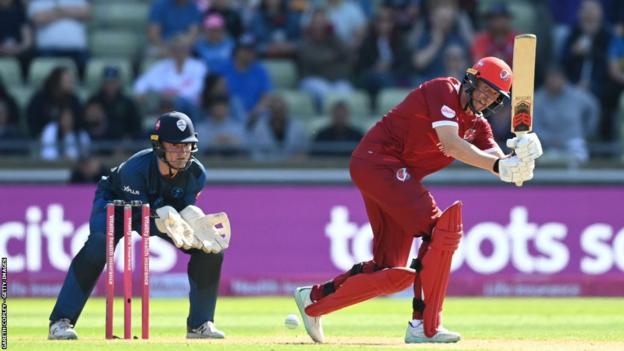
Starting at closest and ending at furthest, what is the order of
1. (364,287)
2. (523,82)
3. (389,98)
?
(523,82)
(364,287)
(389,98)

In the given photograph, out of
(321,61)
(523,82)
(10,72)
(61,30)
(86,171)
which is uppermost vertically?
(523,82)

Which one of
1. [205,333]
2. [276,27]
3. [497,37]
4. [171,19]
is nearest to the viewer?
[205,333]

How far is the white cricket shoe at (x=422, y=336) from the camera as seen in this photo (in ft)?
27.3

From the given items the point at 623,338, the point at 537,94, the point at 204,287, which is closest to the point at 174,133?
the point at 204,287

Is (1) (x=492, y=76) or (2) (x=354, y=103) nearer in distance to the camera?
(1) (x=492, y=76)

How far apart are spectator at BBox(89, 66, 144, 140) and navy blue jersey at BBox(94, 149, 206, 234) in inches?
254

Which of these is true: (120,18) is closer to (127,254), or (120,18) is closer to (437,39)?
(437,39)

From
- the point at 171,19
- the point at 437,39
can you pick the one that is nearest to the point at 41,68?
the point at 171,19

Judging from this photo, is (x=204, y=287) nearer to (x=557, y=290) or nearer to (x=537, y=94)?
(x=557, y=290)

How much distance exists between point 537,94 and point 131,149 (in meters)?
4.52

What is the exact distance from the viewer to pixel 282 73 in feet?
55.3

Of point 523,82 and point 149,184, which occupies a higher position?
point 523,82

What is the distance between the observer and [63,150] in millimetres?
15211

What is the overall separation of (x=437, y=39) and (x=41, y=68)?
444cm
